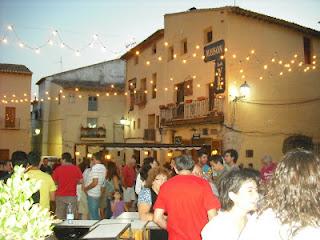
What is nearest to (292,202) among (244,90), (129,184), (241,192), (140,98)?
(241,192)

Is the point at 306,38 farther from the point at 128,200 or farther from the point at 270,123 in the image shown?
the point at 128,200

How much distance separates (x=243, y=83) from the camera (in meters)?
18.7

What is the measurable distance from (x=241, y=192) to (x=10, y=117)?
32110mm

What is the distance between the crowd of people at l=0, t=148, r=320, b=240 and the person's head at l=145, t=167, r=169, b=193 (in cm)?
1

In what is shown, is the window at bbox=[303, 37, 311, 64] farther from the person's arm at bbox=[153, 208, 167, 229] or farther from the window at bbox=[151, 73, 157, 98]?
the person's arm at bbox=[153, 208, 167, 229]

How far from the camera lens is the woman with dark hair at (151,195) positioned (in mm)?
5668

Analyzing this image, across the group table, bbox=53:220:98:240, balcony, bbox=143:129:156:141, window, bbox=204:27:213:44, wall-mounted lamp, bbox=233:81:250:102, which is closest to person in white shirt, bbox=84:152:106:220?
table, bbox=53:220:98:240

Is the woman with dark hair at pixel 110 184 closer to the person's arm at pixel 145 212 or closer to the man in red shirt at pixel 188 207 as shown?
the person's arm at pixel 145 212

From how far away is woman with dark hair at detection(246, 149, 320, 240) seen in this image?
2.28 metres

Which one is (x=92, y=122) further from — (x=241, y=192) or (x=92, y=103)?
(x=241, y=192)

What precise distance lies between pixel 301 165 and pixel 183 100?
20.7 metres

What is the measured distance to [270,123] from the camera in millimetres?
19938

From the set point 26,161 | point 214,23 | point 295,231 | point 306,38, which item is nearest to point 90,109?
point 214,23

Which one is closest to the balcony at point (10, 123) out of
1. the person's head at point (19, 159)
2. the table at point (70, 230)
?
the person's head at point (19, 159)
